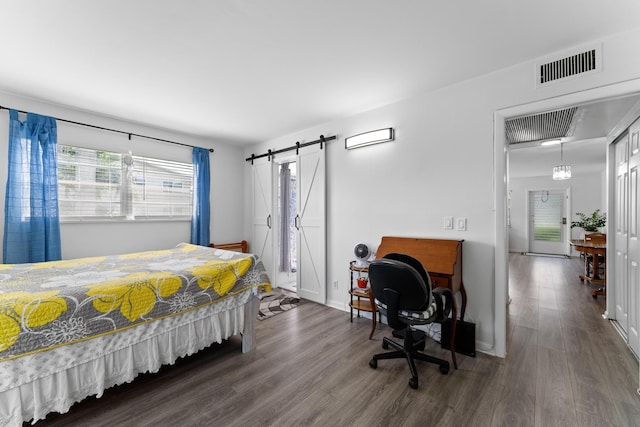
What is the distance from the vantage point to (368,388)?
2.00m

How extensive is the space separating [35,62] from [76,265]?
5.68ft

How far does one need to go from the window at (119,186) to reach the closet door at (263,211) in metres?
1.07

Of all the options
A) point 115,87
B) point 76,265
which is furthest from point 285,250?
point 115,87

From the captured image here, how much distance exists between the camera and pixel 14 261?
2.75 m

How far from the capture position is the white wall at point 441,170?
92.2 inches

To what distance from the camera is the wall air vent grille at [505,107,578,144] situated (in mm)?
2828

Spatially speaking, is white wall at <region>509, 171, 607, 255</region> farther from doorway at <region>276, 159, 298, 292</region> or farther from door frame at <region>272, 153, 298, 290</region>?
door frame at <region>272, 153, 298, 290</region>

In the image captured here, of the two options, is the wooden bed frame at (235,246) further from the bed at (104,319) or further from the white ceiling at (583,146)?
the white ceiling at (583,146)


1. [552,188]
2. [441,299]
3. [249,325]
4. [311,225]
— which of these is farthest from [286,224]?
[552,188]

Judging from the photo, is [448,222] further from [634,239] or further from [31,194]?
[31,194]

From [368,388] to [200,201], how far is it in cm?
354

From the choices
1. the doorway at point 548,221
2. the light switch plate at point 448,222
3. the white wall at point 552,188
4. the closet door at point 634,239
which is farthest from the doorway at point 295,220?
the doorway at point 548,221

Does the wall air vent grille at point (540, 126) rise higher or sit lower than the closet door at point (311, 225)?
higher

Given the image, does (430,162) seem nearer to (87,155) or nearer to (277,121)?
(277,121)
